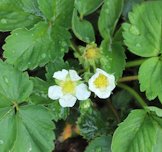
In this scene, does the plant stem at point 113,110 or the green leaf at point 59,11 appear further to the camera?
the plant stem at point 113,110

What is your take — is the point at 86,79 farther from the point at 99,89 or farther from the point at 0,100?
the point at 0,100

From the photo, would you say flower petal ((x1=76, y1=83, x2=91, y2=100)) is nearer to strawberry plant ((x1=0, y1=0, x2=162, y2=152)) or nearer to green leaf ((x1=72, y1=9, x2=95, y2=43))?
strawberry plant ((x1=0, y1=0, x2=162, y2=152))

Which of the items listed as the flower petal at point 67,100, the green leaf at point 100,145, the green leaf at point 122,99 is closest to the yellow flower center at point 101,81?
the flower petal at point 67,100

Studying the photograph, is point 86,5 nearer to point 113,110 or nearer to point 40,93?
point 40,93

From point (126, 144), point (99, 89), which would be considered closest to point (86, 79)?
point (99, 89)

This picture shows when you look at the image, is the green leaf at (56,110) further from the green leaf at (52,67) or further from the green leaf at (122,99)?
the green leaf at (122,99)

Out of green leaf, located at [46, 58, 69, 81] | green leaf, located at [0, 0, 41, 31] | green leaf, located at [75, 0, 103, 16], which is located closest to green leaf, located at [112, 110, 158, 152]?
green leaf, located at [46, 58, 69, 81]

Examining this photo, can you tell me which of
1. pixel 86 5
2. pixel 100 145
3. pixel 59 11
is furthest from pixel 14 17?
pixel 100 145
